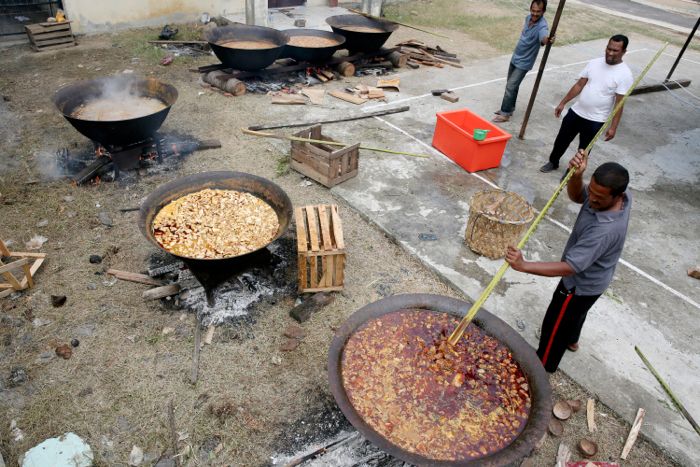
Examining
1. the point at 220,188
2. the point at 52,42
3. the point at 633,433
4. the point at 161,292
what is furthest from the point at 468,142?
the point at 52,42

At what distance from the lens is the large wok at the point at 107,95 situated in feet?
19.3

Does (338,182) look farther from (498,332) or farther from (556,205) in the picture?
(498,332)

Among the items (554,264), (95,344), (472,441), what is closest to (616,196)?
(554,264)

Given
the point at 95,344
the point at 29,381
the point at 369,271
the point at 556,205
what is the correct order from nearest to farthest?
the point at 29,381, the point at 95,344, the point at 369,271, the point at 556,205

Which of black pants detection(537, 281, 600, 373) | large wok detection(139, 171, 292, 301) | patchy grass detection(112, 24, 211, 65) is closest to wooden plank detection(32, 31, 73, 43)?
patchy grass detection(112, 24, 211, 65)

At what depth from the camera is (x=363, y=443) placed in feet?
12.1

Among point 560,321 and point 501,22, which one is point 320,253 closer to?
point 560,321

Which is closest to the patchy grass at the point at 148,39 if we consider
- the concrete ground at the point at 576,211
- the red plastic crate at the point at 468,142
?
the concrete ground at the point at 576,211

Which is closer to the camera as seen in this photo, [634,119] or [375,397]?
[375,397]

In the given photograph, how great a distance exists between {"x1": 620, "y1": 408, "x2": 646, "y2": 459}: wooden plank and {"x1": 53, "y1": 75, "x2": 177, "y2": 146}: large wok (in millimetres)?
6653

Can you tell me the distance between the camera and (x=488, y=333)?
11.9 ft

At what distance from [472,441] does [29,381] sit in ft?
12.8

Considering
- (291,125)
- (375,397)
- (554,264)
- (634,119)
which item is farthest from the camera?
(634,119)

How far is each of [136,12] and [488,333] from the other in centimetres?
1303
